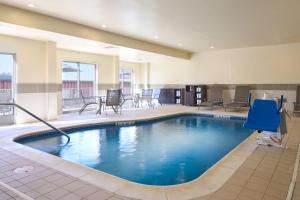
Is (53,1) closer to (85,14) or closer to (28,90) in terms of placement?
(85,14)

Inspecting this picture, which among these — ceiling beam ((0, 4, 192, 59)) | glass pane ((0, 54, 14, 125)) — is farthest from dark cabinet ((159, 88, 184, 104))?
glass pane ((0, 54, 14, 125))

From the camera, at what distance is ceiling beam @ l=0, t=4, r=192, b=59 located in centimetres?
→ 479

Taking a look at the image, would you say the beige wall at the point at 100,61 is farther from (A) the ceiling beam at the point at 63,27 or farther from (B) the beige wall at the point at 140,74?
(B) the beige wall at the point at 140,74

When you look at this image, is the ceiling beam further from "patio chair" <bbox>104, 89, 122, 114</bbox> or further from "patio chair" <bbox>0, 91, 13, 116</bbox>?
"patio chair" <bbox>0, 91, 13, 116</bbox>

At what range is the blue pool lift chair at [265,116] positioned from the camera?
390 centimetres

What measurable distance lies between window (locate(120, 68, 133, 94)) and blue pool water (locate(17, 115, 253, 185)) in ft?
18.3

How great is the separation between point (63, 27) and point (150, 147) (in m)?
3.57

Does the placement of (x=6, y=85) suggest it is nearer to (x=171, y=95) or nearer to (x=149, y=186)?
(x=149, y=186)

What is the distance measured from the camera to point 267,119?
13.1 feet

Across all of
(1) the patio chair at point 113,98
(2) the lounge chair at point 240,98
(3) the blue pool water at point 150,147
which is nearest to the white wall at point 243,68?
(2) the lounge chair at point 240,98

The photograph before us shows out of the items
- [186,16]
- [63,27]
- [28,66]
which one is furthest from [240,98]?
[28,66]

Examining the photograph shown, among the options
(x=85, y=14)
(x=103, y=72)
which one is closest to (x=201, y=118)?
(x=103, y=72)

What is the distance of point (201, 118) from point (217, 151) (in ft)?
12.8

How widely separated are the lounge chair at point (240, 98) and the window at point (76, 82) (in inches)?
224
